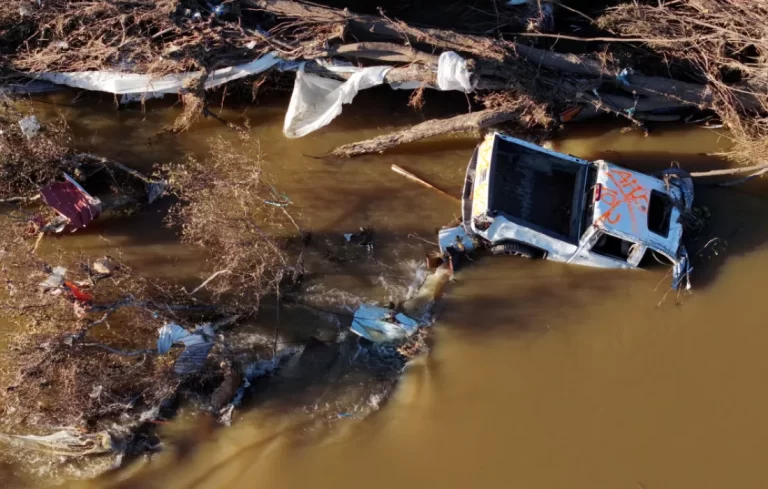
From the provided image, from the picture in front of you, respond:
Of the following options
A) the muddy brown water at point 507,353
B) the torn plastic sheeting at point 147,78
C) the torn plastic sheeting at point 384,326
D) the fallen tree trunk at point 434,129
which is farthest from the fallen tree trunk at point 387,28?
the torn plastic sheeting at point 384,326

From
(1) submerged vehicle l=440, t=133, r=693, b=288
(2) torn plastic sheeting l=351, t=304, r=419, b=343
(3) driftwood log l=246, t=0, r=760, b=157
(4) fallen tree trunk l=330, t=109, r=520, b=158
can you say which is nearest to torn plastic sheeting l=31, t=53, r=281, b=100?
(3) driftwood log l=246, t=0, r=760, b=157

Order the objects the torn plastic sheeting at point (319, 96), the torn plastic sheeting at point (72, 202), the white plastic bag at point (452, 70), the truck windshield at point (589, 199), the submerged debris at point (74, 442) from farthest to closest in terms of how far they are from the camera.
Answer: the torn plastic sheeting at point (319, 96), the torn plastic sheeting at point (72, 202), the white plastic bag at point (452, 70), the truck windshield at point (589, 199), the submerged debris at point (74, 442)

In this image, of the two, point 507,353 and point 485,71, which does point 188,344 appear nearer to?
point 507,353

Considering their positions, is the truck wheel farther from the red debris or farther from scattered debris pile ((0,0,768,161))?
the red debris

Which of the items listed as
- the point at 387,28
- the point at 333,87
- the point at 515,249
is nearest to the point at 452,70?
the point at 387,28

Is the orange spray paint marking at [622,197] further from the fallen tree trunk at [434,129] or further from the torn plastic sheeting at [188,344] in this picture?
the torn plastic sheeting at [188,344]

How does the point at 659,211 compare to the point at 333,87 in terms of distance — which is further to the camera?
the point at 333,87

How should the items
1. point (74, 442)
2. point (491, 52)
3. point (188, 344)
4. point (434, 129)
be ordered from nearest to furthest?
point (74, 442), point (188, 344), point (491, 52), point (434, 129)
